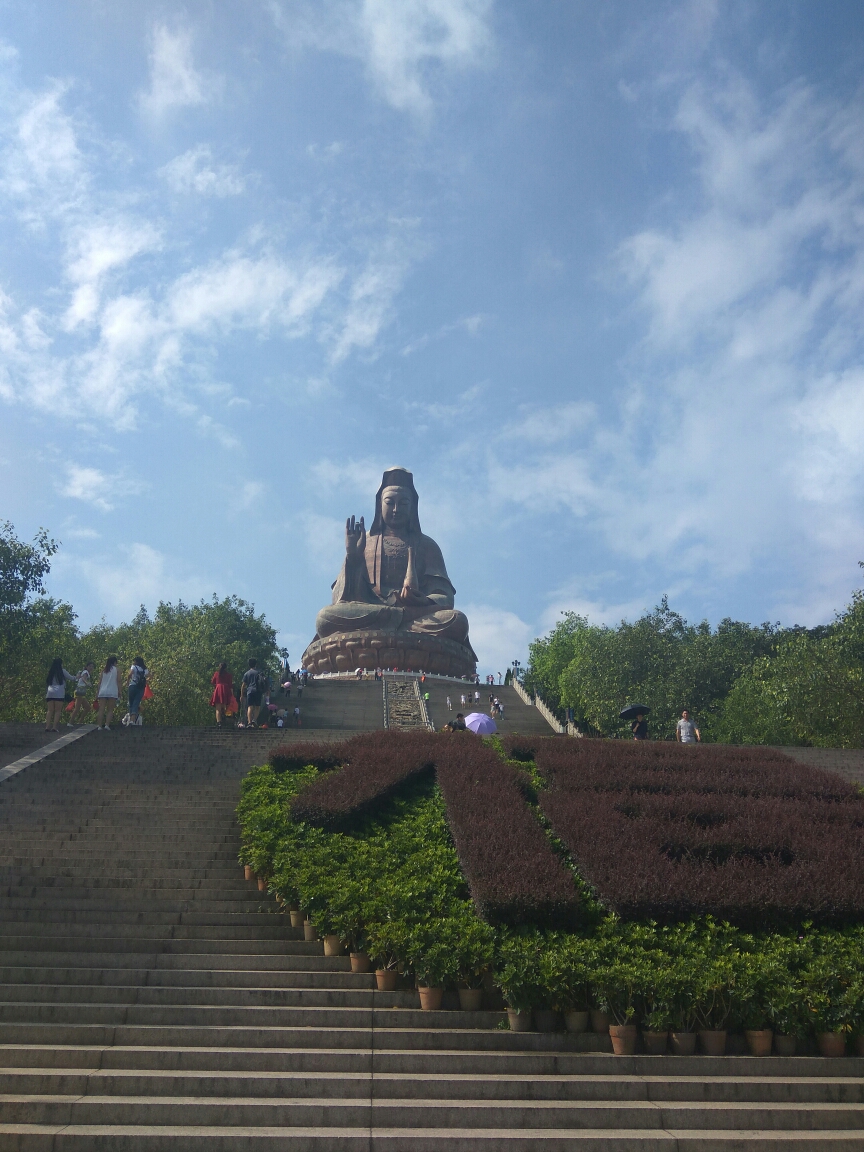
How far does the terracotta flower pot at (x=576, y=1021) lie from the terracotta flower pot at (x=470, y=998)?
645mm

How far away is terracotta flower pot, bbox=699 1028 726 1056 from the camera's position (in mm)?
6152

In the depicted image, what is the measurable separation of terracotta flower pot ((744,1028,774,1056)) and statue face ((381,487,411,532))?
31.7 metres

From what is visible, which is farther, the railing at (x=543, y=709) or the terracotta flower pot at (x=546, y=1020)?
the railing at (x=543, y=709)

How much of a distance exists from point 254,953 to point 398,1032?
183cm

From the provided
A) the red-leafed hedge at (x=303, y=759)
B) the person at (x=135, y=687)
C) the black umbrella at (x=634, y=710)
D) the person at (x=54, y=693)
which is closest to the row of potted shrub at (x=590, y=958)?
the red-leafed hedge at (x=303, y=759)

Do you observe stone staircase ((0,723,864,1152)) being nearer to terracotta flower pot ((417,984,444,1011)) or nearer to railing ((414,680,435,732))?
terracotta flower pot ((417,984,444,1011))

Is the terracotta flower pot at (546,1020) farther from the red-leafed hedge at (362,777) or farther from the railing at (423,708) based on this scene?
the railing at (423,708)

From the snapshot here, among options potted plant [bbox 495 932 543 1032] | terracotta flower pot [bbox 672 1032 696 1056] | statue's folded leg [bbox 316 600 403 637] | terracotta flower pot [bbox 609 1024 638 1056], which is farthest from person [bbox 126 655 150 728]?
statue's folded leg [bbox 316 600 403 637]

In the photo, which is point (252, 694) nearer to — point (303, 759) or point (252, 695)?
point (252, 695)

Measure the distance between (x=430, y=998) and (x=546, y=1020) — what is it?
0.83m

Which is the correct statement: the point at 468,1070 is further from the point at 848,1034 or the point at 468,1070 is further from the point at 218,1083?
the point at 848,1034

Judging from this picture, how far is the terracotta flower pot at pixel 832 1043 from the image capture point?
20.3 feet

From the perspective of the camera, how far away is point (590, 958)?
21.8 feet

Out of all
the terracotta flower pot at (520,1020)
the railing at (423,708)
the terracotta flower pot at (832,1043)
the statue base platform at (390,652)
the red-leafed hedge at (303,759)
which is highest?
the statue base platform at (390,652)
